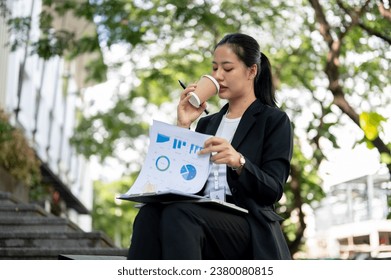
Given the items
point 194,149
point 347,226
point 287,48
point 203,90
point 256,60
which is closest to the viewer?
point 194,149

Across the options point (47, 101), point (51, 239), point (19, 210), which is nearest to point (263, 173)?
point (51, 239)

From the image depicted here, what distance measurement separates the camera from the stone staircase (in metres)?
7.58

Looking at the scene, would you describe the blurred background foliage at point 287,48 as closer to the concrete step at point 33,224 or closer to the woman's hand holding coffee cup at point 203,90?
the concrete step at point 33,224

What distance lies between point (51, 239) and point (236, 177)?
5351 mm

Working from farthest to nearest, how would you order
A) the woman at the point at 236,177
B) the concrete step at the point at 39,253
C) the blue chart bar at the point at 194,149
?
1. the concrete step at the point at 39,253
2. the blue chart bar at the point at 194,149
3. the woman at the point at 236,177

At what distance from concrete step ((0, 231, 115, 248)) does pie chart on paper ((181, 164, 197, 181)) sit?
522cm

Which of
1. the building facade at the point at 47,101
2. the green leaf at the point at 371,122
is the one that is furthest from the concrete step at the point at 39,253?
the building facade at the point at 47,101

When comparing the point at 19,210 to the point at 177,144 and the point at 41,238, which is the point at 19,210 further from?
the point at 177,144

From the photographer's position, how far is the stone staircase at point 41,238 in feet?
24.9

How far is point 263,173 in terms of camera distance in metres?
3.54
